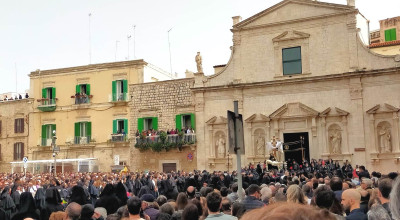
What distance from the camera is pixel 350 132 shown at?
95.1 ft

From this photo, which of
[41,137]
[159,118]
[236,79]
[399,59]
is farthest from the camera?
[41,137]

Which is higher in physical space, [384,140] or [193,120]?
[193,120]

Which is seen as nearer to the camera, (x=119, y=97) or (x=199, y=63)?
(x=199, y=63)

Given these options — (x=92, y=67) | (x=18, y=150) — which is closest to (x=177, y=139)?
(x=92, y=67)

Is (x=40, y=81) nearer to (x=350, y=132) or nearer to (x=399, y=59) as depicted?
(x=350, y=132)

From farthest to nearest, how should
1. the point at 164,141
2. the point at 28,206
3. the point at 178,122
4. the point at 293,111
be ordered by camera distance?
the point at 178,122, the point at 164,141, the point at 293,111, the point at 28,206

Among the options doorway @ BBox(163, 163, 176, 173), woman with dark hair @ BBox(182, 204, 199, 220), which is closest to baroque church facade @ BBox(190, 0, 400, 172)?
doorway @ BBox(163, 163, 176, 173)

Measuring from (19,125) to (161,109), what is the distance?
45.8 feet

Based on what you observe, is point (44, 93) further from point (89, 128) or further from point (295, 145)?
point (295, 145)

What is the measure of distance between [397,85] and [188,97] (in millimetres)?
14645

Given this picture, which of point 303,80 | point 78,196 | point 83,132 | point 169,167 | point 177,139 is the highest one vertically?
point 303,80

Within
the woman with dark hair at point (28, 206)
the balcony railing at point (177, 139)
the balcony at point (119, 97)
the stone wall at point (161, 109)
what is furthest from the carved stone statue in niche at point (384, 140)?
the woman with dark hair at point (28, 206)

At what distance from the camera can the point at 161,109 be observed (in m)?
35.3

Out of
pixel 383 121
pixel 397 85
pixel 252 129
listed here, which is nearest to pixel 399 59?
pixel 397 85
